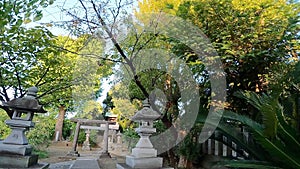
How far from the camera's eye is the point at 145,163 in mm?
2816

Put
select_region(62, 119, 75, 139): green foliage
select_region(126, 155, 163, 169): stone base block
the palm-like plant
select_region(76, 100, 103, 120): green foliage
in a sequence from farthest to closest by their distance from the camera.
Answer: select_region(62, 119, 75, 139): green foliage, select_region(76, 100, 103, 120): green foliage, select_region(126, 155, 163, 169): stone base block, the palm-like plant

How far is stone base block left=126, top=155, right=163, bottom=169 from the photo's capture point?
2779 mm

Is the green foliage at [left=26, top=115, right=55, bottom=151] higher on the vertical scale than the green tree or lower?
lower

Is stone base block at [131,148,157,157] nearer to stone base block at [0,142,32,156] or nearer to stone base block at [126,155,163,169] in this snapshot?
stone base block at [126,155,163,169]

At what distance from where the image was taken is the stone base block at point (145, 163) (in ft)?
9.12

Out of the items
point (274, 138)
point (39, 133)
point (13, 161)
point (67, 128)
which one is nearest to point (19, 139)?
point (13, 161)

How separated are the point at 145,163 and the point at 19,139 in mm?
1486

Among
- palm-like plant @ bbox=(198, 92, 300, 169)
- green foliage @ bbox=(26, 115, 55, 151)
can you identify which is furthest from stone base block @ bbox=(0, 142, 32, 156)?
green foliage @ bbox=(26, 115, 55, 151)

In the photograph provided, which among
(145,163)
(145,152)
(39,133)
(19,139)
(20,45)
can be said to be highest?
(20,45)

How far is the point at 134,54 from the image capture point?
4801mm

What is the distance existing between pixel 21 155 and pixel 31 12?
189 cm

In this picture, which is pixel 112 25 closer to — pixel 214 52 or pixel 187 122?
pixel 214 52

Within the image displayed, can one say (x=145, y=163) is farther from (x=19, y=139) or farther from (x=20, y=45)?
(x=20, y=45)

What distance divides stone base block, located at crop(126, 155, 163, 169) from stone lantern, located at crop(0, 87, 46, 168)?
1168mm
